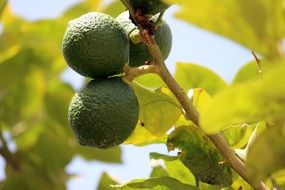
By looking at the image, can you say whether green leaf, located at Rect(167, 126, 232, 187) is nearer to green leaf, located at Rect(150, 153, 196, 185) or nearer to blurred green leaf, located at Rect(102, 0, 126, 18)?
green leaf, located at Rect(150, 153, 196, 185)

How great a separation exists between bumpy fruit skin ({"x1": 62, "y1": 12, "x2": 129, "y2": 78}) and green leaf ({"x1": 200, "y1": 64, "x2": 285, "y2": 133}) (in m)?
0.70

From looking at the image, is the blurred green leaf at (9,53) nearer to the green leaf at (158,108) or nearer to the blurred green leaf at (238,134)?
the green leaf at (158,108)

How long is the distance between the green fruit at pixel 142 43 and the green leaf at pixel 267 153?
0.63 metres

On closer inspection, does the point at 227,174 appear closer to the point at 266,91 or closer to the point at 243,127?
the point at 243,127

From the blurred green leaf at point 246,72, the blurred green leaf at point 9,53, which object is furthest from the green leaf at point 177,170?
the blurred green leaf at point 9,53

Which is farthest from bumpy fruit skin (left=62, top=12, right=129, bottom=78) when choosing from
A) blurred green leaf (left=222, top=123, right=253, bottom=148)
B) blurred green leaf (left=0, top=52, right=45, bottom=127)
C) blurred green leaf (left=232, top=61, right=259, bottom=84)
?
blurred green leaf (left=0, top=52, right=45, bottom=127)

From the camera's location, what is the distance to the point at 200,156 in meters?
1.75

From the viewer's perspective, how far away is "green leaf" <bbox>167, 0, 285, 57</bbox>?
107cm

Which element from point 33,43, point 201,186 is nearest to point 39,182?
point 33,43

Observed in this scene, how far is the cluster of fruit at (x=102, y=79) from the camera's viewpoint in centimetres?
165

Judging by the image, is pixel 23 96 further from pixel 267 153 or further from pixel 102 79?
pixel 267 153

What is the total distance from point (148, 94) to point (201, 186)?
0.28 m

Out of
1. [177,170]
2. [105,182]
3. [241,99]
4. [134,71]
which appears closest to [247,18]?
[241,99]

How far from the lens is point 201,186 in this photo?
1827mm
